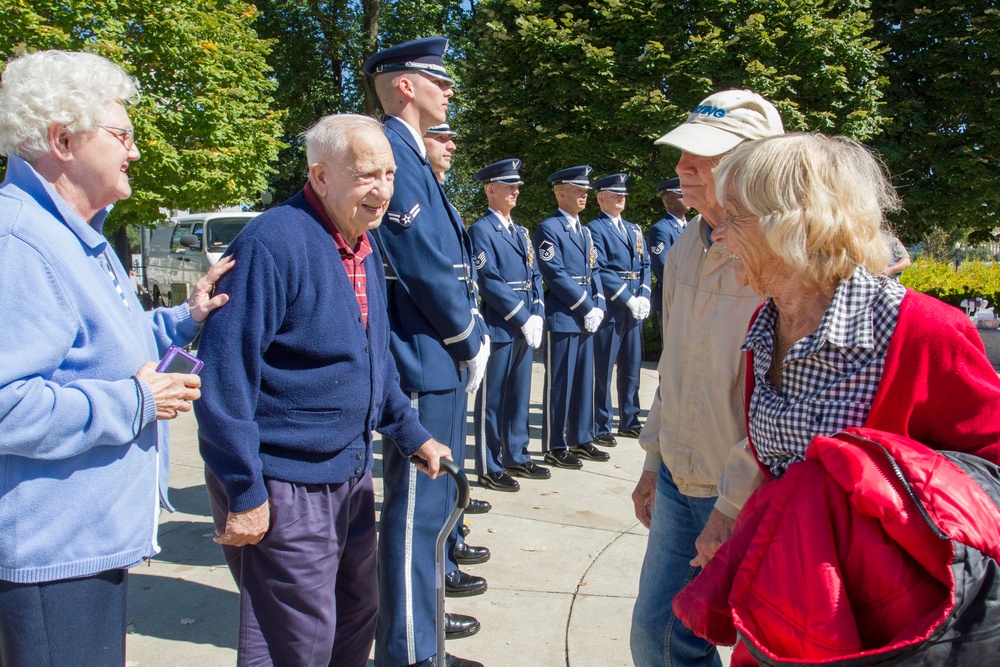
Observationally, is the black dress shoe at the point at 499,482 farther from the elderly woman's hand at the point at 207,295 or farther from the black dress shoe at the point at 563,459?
the elderly woman's hand at the point at 207,295

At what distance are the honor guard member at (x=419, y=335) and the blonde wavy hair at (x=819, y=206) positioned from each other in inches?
71.3

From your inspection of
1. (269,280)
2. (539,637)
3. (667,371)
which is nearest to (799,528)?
(667,371)

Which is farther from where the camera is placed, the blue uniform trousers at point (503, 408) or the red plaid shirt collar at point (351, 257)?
the blue uniform trousers at point (503, 408)

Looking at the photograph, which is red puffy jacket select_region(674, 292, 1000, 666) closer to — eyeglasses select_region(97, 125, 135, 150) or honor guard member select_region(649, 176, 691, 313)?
eyeglasses select_region(97, 125, 135, 150)

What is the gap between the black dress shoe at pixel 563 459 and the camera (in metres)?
6.62

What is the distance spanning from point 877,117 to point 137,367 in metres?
13.3

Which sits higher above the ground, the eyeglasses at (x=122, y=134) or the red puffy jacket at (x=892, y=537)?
the eyeglasses at (x=122, y=134)

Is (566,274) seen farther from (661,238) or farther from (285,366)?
(285,366)

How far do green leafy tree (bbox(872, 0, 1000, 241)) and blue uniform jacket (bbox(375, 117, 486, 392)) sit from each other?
12189mm

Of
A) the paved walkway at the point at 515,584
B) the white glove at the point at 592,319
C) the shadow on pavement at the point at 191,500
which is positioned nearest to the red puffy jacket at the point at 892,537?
the paved walkway at the point at 515,584

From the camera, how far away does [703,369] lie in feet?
7.89

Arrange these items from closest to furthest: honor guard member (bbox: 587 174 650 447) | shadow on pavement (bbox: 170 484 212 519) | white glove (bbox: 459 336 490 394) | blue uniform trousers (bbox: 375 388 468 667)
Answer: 1. blue uniform trousers (bbox: 375 388 468 667)
2. white glove (bbox: 459 336 490 394)
3. shadow on pavement (bbox: 170 484 212 519)
4. honor guard member (bbox: 587 174 650 447)

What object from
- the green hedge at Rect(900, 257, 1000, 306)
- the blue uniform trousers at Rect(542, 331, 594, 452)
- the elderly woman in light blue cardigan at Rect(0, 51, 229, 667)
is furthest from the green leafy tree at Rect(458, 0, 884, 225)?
the elderly woman in light blue cardigan at Rect(0, 51, 229, 667)

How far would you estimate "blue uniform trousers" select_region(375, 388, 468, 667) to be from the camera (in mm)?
3152
